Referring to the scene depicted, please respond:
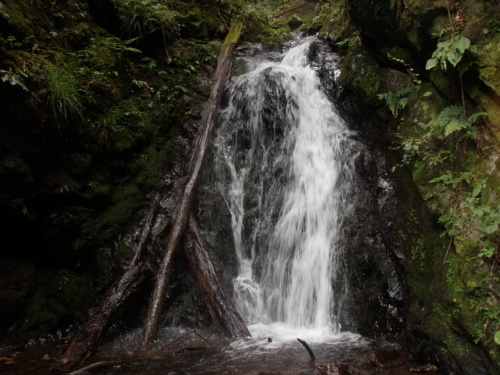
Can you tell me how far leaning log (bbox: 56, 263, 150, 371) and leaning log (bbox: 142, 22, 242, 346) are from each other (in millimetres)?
315

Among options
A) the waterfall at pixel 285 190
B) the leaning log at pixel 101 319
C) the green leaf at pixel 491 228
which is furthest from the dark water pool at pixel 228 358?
the green leaf at pixel 491 228

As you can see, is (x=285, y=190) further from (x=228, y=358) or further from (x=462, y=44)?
(x=462, y=44)

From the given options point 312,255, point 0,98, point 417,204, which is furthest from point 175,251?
point 417,204

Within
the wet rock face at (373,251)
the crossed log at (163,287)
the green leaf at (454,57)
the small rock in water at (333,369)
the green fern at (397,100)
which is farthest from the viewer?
the green fern at (397,100)

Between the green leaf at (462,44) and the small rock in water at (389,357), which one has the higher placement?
the green leaf at (462,44)

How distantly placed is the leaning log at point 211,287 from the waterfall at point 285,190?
61 cm

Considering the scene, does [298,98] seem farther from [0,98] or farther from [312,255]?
[0,98]

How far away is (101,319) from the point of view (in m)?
4.38

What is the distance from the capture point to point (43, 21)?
5.59 m

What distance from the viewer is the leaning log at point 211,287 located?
4.64 m

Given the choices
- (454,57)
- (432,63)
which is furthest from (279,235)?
(454,57)

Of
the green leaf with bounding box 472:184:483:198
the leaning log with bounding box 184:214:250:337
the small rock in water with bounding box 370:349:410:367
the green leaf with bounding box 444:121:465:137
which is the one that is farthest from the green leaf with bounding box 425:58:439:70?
the leaning log with bounding box 184:214:250:337

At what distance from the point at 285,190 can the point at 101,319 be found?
3.78m

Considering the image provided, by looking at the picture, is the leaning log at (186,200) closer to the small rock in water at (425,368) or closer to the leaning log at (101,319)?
the leaning log at (101,319)
